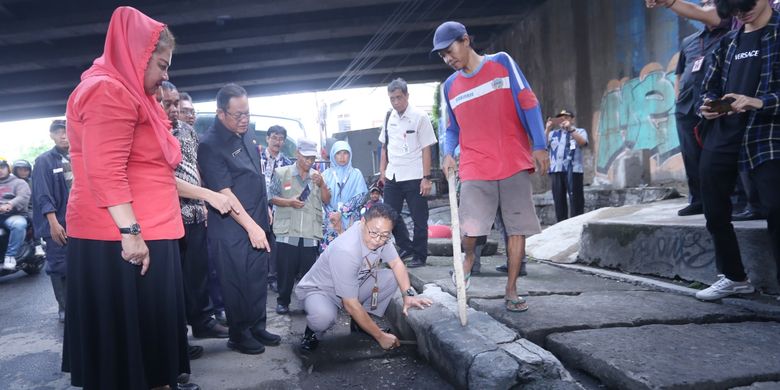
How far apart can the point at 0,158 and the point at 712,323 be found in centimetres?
821

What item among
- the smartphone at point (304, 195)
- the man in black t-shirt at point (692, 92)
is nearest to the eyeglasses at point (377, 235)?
the smartphone at point (304, 195)

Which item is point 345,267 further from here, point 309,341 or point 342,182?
point 342,182

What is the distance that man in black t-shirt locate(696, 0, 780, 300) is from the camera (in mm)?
2615

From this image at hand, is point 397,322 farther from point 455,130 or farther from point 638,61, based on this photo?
point 638,61

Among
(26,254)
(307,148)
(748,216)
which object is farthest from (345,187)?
(26,254)

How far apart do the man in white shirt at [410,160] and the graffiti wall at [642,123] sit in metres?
5.18

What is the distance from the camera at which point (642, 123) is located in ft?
28.2

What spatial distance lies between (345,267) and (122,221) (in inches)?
53.4

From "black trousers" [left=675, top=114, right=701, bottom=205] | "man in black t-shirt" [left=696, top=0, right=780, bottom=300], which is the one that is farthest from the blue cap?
"black trousers" [left=675, top=114, right=701, bottom=205]

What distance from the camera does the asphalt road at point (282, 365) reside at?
2.65 m

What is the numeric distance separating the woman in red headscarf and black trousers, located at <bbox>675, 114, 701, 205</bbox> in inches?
157

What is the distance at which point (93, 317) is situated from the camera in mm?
1984

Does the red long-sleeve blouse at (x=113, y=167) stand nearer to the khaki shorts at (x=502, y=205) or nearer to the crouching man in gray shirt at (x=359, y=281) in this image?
the crouching man in gray shirt at (x=359, y=281)

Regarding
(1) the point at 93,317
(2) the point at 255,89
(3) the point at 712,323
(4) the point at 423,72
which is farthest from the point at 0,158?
(4) the point at 423,72
